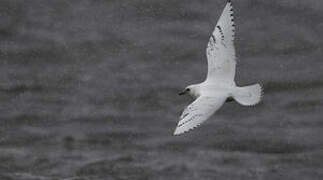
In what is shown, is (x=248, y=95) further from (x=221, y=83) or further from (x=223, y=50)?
(x=223, y=50)

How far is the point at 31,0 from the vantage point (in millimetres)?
17172

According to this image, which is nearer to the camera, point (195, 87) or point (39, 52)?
point (195, 87)

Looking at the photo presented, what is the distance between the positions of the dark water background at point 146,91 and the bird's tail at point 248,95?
2826 mm

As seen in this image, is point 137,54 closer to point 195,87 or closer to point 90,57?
point 90,57

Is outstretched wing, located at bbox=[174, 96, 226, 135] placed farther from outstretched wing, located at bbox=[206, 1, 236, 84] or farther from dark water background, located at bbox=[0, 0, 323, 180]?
dark water background, located at bbox=[0, 0, 323, 180]

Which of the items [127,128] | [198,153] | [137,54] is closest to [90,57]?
[137,54]

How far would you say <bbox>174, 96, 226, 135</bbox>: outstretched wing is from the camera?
10.1 meters

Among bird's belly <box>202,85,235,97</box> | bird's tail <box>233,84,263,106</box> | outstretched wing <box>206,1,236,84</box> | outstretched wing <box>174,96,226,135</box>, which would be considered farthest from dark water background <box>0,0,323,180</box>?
outstretched wing <box>174,96,226,135</box>

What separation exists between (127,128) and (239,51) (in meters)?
2.40

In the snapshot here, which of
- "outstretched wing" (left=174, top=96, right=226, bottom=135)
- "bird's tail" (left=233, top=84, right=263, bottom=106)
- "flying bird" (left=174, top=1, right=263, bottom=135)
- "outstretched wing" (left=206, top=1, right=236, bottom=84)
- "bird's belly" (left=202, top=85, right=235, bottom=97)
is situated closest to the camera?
"outstretched wing" (left=174, top=96, right=226, bottom=135)

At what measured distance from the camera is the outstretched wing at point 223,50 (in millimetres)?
11453

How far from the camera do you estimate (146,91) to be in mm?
15555

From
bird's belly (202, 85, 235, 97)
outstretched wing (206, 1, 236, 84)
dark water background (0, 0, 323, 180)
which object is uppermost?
outstretched wing (206, 1, 236, 84)

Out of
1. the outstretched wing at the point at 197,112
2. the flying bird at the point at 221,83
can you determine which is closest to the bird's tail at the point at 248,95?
the flying bird at the point at 221,83
